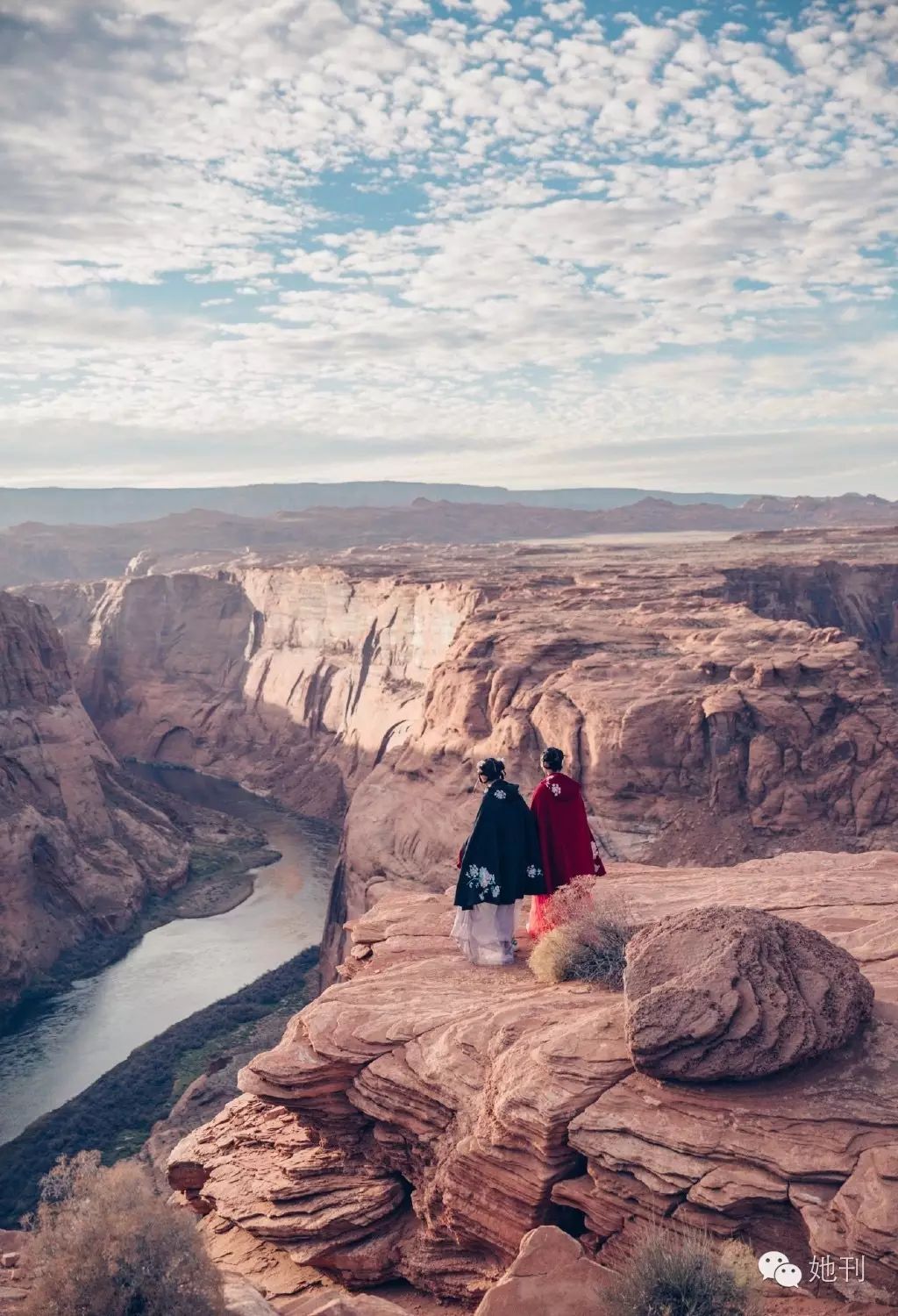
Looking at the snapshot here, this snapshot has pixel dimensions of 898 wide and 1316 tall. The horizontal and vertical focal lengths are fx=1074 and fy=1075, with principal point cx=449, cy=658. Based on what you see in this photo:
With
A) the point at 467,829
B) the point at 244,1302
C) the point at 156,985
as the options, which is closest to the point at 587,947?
the point at 244,1302

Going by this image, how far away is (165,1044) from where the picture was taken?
25.9 meters

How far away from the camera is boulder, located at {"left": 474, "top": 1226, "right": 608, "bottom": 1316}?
5.56m

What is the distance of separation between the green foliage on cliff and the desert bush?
15694mm

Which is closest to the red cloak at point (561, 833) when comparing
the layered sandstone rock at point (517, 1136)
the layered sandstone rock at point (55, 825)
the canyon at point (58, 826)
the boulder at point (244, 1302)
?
the layered sandstone rock at point (517, 1136)

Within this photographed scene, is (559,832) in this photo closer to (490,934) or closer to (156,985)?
(490,934)

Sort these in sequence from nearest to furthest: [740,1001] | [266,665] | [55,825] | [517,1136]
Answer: [740,1001] → [517,1136] → [55,825] → [266,665]

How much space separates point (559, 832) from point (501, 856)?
63 cm

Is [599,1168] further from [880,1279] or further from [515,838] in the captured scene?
[515,838]

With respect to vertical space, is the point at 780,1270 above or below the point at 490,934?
below

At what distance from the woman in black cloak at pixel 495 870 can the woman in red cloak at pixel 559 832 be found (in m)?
0.12

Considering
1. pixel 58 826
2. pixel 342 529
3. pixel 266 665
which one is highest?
pixel 342 529

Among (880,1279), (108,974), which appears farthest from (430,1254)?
(108,974)

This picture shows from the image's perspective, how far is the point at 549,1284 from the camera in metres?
5.70

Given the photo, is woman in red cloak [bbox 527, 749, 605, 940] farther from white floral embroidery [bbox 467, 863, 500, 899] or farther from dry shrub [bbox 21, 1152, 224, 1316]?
dry shrub [bbox 21, 1152, 224, 1316]
